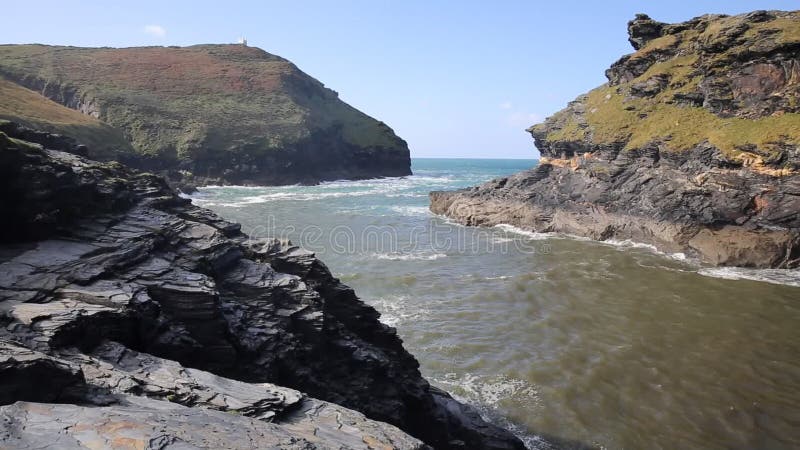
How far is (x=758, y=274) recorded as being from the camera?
27688 mm

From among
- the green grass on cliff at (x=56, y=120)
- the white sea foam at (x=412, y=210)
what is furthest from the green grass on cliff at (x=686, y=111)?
the green grass on cliff at (x=56, y=120)

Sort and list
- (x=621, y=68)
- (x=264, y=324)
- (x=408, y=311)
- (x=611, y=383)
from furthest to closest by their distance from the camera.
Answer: (x=621, y=68) → (x=408, y=311) → (x=611, y=383) → (x=264, y=324)

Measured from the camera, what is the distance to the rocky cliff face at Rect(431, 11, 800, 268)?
3088 cm

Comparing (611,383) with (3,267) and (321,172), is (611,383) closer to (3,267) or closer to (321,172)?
(3,267)

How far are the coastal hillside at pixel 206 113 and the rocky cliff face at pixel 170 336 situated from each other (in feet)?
205

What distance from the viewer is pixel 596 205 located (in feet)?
136

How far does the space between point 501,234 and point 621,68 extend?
1050 inches

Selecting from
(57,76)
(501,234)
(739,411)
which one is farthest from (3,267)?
(57,76)

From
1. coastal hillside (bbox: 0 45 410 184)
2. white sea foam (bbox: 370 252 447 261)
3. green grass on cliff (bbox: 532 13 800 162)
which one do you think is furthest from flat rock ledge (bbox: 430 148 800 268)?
coastal hillside (bbox: 0 45 410 184)

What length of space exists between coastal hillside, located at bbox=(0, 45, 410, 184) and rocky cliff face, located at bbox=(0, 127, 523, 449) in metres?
62.4

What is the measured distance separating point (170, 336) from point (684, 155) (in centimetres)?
3982

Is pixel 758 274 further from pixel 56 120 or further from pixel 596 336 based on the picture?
pixel 56 120

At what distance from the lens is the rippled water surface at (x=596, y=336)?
13930mm

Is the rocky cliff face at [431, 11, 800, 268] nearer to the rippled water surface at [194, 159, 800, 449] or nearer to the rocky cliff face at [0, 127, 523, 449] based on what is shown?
the rippled water surface at [194, 159, 800, 449]
